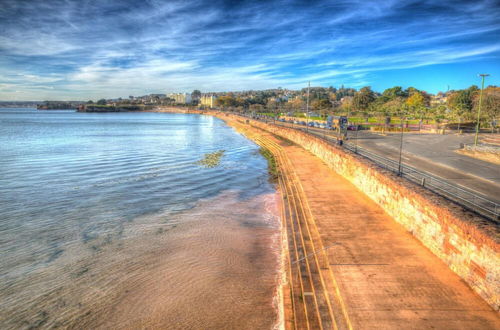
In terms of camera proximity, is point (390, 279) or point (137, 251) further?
point (137, 251)

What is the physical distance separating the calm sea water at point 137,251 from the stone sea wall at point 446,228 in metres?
5.56

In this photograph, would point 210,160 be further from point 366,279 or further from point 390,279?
point 390,279

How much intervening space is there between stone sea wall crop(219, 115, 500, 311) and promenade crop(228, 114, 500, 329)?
0.33 meters

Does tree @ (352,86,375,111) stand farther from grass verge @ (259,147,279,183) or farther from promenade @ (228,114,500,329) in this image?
promenade @ (228,114,500,329)

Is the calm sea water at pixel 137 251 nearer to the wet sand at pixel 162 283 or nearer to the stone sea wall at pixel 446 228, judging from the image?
the wet sand at pixel 162 283

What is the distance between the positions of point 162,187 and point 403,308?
17.4 m

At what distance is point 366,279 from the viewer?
8.73 m

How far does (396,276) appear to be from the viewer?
8906 mm

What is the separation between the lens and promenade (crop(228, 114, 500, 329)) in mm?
7160

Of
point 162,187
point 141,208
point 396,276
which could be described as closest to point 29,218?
point 141,208

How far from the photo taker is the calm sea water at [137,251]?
28.3 feet

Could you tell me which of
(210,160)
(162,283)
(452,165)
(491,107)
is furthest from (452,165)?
(491,107)

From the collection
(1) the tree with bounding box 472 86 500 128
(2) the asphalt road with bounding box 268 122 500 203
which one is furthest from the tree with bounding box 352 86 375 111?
(2) the asphalt road with bounding box 268 122 500 203

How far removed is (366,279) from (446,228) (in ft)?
10.4
